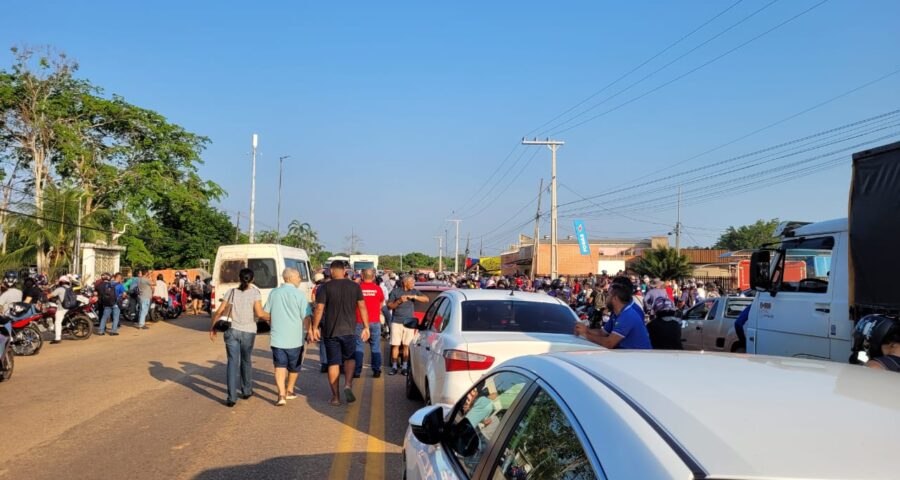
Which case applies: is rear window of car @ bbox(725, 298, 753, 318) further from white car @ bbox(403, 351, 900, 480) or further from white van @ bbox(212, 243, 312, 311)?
white van @ bbox(212, 243, 312, 311)

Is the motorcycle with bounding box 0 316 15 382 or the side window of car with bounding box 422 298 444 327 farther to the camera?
the motorcycle with bounding box 0 316 15 382

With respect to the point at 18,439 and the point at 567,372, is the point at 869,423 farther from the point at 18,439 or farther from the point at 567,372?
the point at 18,439

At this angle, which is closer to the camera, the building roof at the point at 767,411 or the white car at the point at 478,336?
the building roof at the point at 767,411

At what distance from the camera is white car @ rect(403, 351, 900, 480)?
1670 millimetres

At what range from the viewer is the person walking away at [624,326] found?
20.5ft

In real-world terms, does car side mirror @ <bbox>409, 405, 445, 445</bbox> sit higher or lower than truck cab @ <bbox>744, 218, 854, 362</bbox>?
lower

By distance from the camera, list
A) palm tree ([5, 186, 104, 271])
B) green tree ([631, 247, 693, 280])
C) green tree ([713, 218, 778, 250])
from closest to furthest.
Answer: palm tree ([5, 186, 104, 271]) → green tree ([631, 247, 693, 280]) → green tree ([713, 218, 778, 250])

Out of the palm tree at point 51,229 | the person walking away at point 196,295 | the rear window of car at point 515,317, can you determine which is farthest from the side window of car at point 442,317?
the palm tree at point 51,229

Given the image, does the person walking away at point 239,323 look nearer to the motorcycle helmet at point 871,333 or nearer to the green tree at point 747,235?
the motorcycle helmet at point 871,333

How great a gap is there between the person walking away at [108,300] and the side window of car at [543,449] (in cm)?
1715

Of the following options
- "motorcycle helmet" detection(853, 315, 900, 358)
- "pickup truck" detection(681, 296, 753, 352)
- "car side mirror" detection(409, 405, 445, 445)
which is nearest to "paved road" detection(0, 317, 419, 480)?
"car side mirror" detection(409, 405, 445, 445)

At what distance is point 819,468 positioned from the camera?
162 centimetres

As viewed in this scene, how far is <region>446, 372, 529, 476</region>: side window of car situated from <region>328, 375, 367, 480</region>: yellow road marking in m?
2.59

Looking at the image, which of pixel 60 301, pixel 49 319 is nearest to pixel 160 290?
pixel 49 319
